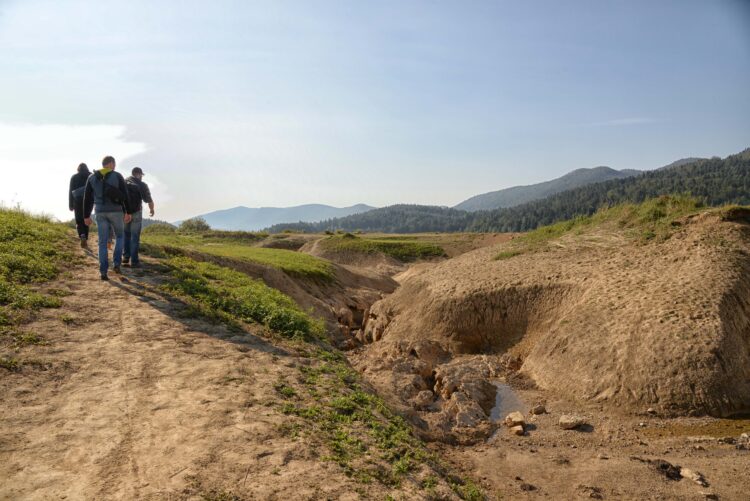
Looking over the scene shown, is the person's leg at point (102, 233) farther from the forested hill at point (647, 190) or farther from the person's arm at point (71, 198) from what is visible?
the forested hill at point (647, 190)

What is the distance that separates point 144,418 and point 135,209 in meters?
7.68

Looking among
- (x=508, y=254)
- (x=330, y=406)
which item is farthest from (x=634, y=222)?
(x=330, y=406)

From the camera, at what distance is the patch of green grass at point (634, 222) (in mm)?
15621

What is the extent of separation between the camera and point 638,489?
670cm

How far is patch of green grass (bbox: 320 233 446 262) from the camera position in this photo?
43875 mm

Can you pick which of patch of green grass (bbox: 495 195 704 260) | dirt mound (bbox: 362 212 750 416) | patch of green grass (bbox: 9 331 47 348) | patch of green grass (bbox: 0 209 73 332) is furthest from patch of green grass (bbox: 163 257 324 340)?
patch of green grass (bbox: 495 195 704 260)

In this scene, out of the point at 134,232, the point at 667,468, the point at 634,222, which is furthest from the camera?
the point at 634,222

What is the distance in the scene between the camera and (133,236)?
482 inches

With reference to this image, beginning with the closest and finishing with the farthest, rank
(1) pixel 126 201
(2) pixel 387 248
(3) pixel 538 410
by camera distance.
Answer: (3) pixel 538 410 < (1) pixel 126 201 < (2) pixel 387 248

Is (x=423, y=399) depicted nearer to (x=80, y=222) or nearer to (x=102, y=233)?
(x=102, y=233)

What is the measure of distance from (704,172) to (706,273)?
17734cm

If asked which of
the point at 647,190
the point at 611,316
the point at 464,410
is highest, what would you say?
the point at 647,190

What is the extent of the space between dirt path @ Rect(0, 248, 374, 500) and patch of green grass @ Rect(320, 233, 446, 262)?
3507 cm

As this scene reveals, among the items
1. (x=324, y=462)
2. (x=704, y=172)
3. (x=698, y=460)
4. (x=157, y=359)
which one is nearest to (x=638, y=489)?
(x=698, y=460)
